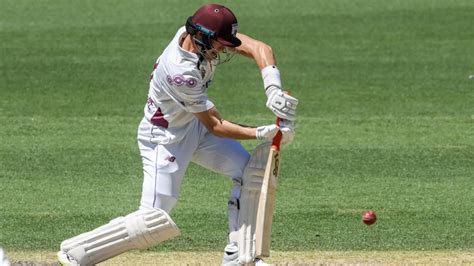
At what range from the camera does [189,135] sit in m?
8.20

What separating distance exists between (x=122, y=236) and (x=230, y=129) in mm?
983

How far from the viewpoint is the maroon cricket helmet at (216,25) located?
25.7 feet

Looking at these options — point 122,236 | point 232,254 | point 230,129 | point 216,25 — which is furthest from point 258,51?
point 122,236

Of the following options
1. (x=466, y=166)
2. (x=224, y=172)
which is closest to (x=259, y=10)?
(x=466, y=166)

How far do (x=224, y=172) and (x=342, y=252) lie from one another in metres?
1.70

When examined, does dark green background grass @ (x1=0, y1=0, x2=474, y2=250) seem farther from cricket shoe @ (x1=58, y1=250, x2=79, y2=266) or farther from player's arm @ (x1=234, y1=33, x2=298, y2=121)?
player's arm @ (x1=234, y1=33, x2=298, y2=121)

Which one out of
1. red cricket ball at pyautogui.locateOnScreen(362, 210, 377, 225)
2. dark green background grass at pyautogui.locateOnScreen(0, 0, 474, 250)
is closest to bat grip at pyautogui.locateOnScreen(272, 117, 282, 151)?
dark green background grass at pyautogui.locateOnScreen(0, 0, 474, 250)

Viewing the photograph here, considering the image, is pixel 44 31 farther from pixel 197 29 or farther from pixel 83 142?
pixel 197 29

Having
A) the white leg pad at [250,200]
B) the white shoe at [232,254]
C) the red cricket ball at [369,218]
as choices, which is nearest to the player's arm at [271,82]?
the white leg pad at [250,200]

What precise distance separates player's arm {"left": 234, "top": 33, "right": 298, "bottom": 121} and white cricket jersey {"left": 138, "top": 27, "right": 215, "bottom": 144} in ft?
1.10

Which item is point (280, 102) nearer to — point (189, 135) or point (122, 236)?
point (189, 135)

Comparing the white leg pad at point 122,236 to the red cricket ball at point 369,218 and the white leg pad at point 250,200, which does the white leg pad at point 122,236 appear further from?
the red cricket ball at point 369,218

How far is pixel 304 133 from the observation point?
14.5 metres

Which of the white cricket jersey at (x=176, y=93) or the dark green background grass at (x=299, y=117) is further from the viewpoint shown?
the dark green background grass at (x=299, y=117)
